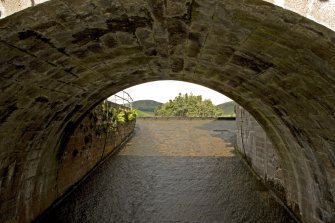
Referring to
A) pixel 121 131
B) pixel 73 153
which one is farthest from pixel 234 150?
pixel 73 153

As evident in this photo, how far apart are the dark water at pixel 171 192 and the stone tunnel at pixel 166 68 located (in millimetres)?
1267

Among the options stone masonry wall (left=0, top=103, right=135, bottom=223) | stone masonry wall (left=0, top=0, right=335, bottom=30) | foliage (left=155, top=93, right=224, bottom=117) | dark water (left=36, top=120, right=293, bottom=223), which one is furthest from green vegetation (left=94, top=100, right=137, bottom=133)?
foliage (left=155, top=93, right=224, bottom=117)

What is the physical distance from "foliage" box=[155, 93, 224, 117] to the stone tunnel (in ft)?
198

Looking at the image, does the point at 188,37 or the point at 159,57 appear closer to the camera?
the point at 188,37

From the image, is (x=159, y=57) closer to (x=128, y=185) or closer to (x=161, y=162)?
(x=128, y=185)

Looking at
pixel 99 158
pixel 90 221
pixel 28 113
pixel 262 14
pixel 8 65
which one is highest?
pixel 262 14

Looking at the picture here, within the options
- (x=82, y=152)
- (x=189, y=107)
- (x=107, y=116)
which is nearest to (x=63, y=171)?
(x=82, y=152)

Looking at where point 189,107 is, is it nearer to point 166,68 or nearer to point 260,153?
point 260,153

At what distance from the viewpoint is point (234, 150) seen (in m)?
15.2

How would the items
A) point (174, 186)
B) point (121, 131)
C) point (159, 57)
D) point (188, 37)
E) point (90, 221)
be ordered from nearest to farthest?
point (188, 37)
point (159, 57)
point (90, 221)
point (174, 186)
point (121, 131)

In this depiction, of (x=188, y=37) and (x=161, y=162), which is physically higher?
(x=188, y=37)

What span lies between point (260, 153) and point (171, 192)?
10.6 ft

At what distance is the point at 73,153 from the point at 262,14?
24.7 feet

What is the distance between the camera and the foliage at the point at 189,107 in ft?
222
